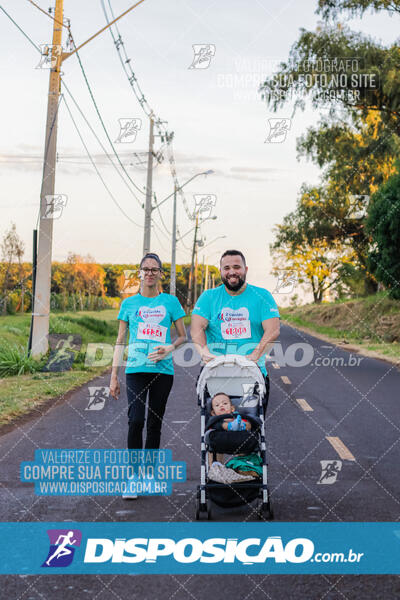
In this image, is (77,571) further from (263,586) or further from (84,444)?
(84,444)

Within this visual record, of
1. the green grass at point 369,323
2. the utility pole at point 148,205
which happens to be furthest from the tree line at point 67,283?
the green grass at point 369,323

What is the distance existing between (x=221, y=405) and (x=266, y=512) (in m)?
0.88

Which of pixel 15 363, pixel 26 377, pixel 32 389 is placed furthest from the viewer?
pixel 15 363

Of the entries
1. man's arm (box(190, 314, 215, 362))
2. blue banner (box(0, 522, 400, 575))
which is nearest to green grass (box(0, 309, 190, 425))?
man's arm (box(190, 314, 215, 362))

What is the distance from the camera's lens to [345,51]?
24234 millimetres

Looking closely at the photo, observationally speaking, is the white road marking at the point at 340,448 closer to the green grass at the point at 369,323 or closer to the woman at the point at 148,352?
the woman at the point at 148,352

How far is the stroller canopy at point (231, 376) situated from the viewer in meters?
5.56

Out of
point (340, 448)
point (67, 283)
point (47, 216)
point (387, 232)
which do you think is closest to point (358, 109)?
point (387, 232)

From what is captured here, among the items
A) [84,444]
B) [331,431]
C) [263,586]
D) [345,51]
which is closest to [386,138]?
[345,51]

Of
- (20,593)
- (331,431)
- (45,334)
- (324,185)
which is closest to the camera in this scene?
(20,593)

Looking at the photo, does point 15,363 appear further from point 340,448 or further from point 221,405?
point 221,405

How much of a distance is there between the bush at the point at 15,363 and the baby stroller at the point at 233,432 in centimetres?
1010

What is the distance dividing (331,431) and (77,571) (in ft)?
17.4

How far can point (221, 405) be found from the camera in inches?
218
